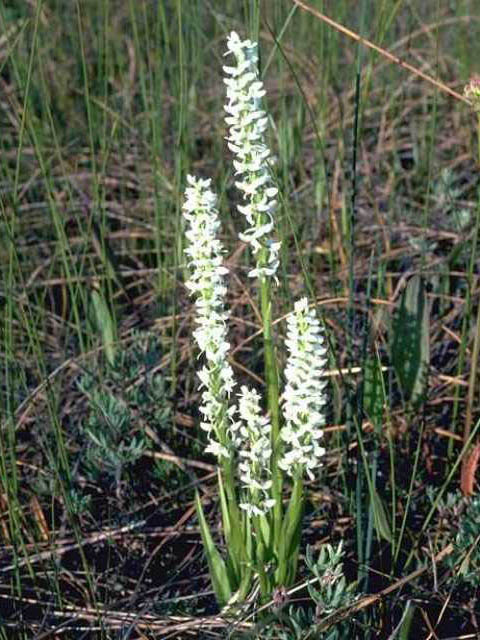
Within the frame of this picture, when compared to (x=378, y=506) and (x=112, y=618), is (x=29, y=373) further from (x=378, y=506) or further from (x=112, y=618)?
(x=378, y=506)

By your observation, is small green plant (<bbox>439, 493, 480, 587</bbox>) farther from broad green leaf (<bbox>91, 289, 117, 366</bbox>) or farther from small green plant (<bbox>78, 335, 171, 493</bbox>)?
broad green leaf (<bbox>91, 289, 117, 366</bbox>)

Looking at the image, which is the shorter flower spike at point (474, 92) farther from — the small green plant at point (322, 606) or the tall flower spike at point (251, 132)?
the small green plant at point (322, 606)

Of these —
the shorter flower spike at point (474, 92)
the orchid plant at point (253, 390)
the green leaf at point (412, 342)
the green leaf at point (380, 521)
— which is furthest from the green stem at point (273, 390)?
the green leaf at point (412, 342)

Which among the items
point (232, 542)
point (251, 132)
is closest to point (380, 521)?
point (232, 542)

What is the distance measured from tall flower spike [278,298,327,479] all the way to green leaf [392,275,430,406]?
25.1 inches

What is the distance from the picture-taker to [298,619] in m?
1.46

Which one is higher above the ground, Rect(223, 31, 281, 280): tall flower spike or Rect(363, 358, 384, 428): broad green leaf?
Rect(223, 31, 281, 280): tall flower spike

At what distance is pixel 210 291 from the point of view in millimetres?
1339

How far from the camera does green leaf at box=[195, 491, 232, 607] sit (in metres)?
1.53

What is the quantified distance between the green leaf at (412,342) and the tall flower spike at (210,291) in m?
0.69

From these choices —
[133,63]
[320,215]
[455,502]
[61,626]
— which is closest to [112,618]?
[61,626]

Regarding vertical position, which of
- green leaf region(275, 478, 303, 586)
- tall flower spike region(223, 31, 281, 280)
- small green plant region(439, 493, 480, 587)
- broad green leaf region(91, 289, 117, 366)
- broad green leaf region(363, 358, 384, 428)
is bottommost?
small green plant region(439, 493, 480, 587)

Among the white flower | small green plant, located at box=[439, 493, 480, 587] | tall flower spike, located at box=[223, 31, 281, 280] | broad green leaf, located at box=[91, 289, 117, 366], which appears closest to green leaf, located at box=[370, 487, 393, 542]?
small green plant, located at box=[439, 493, 480, 587]

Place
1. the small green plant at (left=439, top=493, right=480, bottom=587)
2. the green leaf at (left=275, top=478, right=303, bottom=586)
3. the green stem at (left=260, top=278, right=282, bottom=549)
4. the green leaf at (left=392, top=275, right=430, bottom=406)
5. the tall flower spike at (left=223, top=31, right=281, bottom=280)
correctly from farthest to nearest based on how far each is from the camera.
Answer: the green leaf at (left=392, top=275, right=430, bottom=406), the small green plant at (left=439, top=493, right=480, bottom=587), the green leaf at (left=275, top=478, right=303, bottom=586), the green stem at (left=260, top=278, right=282, bottom=549), the tall flower spike at (left=223, top=31, right=281, bottom=280)
